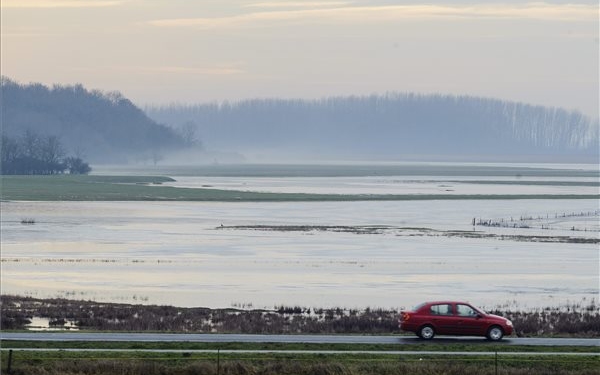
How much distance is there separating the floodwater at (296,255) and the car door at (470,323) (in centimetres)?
1384

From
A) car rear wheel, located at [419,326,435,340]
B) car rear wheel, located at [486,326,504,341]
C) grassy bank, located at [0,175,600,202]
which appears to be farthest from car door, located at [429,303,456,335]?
grassy bank, located at [0,175,600,202]

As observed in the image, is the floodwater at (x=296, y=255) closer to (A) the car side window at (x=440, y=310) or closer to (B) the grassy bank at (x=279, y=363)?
(A) the car side window at (x=440, y=310)

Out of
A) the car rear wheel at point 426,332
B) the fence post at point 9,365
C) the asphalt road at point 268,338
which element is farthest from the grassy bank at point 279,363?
the car rear wheel at point 426,332

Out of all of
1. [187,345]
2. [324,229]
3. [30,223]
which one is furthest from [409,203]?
[187,345]

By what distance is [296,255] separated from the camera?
2847 inches

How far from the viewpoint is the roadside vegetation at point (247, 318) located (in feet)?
134

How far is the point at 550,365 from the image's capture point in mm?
30734

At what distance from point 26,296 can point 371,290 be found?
1474 cm

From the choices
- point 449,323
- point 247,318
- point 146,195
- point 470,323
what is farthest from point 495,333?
point 146,195

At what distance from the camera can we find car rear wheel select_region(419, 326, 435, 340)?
3588cm

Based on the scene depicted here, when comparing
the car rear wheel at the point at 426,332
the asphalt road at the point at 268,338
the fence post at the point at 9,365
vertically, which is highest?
the car rear wheel at the point at 426,332

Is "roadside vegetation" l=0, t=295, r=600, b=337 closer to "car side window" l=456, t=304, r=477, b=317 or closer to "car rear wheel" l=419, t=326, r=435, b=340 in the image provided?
"car side window" l=456, t=304, r=477, b=317

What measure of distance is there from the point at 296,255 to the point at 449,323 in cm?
3664

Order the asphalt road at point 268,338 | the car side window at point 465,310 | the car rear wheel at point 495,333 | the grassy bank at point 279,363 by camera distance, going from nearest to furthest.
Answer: the grassy bank at point 279,363 < the asphalt road at point 268,338 < the car rear wheel at point 495,333 < the car side window at point 465,310
